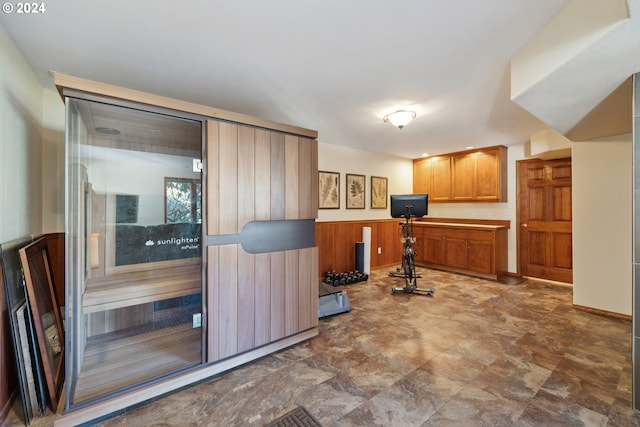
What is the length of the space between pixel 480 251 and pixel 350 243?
235cm

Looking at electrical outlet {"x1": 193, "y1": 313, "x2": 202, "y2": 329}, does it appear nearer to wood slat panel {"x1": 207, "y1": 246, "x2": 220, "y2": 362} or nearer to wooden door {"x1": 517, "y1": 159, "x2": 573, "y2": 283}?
wood slat panel {"x1": 207, "y1": 246, "x2": 220, "y2": 362}

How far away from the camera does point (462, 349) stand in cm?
244

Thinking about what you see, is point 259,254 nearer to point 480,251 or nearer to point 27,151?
point 27,151

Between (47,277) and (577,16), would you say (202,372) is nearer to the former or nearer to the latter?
(47,277)

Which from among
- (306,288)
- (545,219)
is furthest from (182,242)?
(545,219)

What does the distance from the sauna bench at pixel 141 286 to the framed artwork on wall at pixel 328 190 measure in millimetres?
2867

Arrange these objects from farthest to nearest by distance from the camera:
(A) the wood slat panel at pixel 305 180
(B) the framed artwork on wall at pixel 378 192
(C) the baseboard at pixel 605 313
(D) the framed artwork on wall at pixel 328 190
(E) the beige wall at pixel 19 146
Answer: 1. (B) the framed artwork on wall at pixel 378 192
2. (D) the framed artwork on wall at pixel 328 190
3. (C) the baseboard at pixel 605 313
4. (A) the wood slat panel at pixel 305 180
5. (E) the beige wall at pixel 19 146

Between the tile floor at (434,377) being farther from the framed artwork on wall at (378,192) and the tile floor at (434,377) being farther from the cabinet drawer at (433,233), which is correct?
the framed artwork on wall at (378,192)

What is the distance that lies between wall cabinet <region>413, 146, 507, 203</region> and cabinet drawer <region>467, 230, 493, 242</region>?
0.68 meters

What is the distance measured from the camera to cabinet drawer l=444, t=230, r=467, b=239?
511 cm

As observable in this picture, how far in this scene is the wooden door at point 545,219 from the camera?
4406 mm

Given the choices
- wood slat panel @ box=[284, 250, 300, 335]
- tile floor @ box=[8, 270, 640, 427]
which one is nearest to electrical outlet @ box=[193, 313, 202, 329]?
tile floor @ box=[8, 270, 640, 427]

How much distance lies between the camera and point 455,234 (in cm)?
524

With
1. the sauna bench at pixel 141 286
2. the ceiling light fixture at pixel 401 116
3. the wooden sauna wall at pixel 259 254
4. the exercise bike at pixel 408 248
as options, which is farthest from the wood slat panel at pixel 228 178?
the exercise bike at pixel 408 248
